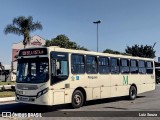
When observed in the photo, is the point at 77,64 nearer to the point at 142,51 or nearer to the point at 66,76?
the point at 66,76

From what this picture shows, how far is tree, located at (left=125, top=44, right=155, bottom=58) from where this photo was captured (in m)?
89.1

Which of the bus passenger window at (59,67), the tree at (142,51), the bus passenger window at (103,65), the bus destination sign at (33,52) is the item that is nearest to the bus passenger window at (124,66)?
the bus passenger window at (103,65)

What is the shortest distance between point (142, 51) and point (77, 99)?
7698 centimetres

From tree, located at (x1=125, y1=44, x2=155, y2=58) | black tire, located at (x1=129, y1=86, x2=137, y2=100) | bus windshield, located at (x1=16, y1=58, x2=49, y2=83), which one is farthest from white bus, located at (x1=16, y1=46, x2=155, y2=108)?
tree, located at (x1=125, y1=44, x2=155, y2=58)

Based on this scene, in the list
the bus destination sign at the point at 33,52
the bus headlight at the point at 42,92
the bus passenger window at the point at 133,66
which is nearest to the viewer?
the bus headlight at the point at 42,92

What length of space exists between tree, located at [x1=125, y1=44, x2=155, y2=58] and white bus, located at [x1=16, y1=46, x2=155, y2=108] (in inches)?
2759

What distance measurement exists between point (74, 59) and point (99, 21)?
28.8 m

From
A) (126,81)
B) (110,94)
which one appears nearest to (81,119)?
(110,94)

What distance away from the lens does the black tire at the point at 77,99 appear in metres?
16.2

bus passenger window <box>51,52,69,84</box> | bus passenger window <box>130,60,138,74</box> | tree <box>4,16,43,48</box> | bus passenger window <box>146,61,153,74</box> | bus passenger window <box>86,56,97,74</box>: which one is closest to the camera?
bus passenger window <box>51,52,69,84</box>

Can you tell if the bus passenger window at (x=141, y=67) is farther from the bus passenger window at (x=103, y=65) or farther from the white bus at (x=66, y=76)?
the bus passenger window at (x=103, y=65)

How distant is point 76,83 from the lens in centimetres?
1638

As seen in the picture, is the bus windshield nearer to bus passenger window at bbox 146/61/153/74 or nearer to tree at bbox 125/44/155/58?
bus passenger window at bbox 146/61/153/74

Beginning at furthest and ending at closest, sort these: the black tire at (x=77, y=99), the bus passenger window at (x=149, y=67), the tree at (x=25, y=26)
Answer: the tree at (x=25, y=26) < the bus passenger window at (x=149, y=67) < the black tire at (x=77, y=99)
